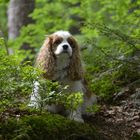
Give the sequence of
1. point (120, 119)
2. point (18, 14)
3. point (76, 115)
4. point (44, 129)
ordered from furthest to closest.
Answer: point (18, 14)
point (120, 119)
point (76, 115)
point (44, 129)

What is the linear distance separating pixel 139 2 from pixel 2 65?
3.97 meters

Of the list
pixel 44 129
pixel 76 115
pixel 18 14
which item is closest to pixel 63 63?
pixel 76 115

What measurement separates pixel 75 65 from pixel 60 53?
0.31 meters

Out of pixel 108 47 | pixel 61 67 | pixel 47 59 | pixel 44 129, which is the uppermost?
pixel 108 47

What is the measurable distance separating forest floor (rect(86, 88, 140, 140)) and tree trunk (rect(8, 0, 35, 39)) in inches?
226

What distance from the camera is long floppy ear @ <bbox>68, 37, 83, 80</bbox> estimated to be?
6.73m

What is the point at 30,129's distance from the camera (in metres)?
4.83

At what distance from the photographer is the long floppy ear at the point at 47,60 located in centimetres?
668

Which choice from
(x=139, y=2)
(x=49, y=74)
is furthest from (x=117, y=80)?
(x=49, y=74)

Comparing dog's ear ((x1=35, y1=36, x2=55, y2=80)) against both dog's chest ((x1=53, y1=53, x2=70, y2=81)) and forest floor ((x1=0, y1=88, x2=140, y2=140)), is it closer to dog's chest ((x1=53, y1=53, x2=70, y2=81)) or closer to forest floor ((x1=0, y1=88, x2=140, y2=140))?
dog's chest ((x1=53, y1=53, x2=70, y2=81))

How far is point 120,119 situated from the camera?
7098mm

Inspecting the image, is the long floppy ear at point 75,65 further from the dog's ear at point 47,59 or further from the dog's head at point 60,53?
the dog's ear at point 47,59

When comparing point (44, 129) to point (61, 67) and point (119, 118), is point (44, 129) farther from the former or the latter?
point (119, 118)

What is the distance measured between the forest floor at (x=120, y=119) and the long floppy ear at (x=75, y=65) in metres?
0.70
